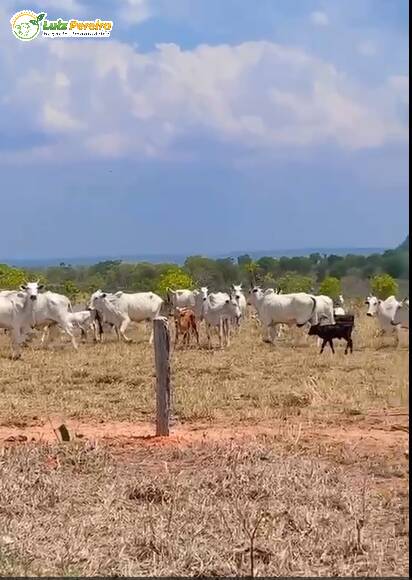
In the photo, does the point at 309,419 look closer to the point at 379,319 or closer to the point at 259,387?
the point at 259,387

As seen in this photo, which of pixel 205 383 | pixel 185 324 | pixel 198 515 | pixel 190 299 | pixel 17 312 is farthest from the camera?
→ pixel 190 299

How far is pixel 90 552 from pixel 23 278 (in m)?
28.9

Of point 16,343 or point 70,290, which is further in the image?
point 70,290

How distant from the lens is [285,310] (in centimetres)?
2311

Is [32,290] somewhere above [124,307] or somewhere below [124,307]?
above

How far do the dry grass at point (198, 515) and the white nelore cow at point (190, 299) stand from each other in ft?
55.5

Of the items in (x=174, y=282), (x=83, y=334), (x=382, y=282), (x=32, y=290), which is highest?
(x=382, y=282)

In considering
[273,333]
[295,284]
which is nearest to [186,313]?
[273,333]

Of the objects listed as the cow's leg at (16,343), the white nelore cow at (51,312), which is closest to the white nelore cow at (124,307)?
the white nelore cow at (51,312)

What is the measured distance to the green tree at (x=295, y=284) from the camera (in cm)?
3595

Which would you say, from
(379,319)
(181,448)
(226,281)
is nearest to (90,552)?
(181,448)

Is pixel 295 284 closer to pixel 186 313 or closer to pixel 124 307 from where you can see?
pixel 124 307

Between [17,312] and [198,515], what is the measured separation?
49.0 feet

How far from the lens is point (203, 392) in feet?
40.0
